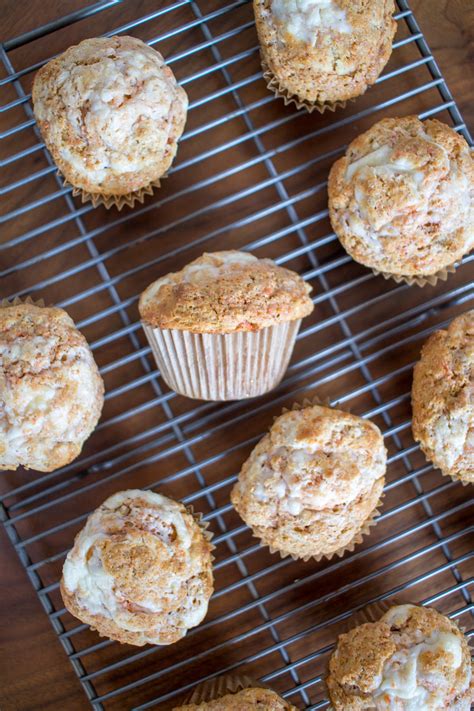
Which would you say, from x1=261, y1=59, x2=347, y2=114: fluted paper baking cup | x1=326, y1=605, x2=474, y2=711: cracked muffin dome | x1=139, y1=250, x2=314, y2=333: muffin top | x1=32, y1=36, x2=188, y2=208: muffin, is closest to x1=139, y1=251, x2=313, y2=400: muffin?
x1=139, y1=250, x2=314, y2=333: muffin top

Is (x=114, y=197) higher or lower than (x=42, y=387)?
higher

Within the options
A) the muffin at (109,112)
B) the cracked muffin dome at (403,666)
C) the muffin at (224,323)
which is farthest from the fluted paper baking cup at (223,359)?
the cracked muffin dome at (403,666)

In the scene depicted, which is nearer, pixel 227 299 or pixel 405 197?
pixel 227 299


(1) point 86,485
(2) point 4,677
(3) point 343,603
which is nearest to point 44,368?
(1) point 86,485

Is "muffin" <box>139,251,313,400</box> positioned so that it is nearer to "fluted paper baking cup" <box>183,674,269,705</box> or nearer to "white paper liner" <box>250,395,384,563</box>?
"white paper liner" <box>250,395,384,563</box>

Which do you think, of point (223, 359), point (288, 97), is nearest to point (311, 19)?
point (288, 97)

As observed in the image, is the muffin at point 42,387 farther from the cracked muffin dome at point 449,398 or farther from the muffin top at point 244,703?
the cracked muffin dome at point 449,398

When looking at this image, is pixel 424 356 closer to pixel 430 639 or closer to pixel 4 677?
pixel 430 639

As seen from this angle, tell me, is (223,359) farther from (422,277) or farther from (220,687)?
(220,687)
